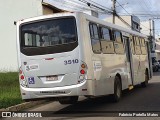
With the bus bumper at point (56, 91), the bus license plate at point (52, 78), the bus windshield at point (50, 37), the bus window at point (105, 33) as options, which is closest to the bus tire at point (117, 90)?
the bus window at point (105, 33)

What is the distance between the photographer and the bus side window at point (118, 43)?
13.8 m

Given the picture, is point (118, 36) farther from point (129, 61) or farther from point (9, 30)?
point (9, 30)

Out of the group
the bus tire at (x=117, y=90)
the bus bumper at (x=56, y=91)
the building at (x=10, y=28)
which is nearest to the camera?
the bus bumper at (x=56, y=91)

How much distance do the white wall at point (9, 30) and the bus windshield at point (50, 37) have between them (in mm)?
20815

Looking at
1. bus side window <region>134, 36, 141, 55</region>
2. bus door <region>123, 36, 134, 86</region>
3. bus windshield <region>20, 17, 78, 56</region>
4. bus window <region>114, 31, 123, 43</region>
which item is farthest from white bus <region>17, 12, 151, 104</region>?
bus side window <region>134, 36, 141, 55</region>

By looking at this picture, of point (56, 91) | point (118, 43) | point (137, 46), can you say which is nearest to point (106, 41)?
point (118, 43)

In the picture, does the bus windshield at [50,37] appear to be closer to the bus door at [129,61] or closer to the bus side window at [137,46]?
the bus door at [129,61]

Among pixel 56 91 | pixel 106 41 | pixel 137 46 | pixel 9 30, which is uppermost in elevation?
pixel 9 30

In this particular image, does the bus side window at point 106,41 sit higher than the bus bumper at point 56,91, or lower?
higher

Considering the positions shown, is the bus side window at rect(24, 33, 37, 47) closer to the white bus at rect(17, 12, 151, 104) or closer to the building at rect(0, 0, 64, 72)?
the white bus at rect(17, 12, 151, 104)

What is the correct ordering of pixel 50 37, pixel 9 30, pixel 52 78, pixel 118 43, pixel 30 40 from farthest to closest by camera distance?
1. pixel 9 30
2. pixel 118 43
3. pixel 30 40
4. pixel 50 37
5. pixel 52 78

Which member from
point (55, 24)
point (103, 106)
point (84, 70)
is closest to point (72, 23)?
point (55, 24)

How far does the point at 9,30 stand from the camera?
32.1 meters

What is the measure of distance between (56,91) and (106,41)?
299 centimetres
